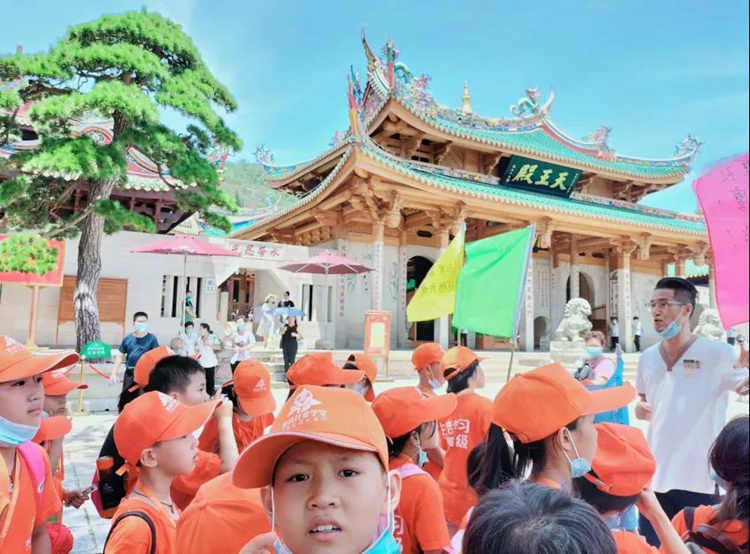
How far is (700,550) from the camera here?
1.27 metres

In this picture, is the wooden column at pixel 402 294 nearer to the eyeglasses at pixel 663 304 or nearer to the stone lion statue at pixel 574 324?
the stone lion statue at pixel 574 324

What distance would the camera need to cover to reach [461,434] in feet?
8.80

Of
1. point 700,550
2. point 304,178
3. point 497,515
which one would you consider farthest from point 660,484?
point 304,178

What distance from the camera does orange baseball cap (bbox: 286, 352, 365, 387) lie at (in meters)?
3.22

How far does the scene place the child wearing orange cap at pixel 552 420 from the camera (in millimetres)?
1525

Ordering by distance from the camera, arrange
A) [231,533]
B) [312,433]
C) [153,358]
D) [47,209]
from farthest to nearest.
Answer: [47,209] → [153,358] → [231,533] → [312,433]

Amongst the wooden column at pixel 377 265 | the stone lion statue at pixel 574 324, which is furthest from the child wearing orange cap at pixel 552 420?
the wooden column at pixel 377 265

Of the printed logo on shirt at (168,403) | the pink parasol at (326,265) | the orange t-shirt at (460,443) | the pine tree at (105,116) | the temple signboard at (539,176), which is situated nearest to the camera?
the printed logo on shirt at (168,403)

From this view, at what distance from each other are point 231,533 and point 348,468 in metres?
0.50

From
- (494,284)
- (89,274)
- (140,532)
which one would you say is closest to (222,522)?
(140,532)

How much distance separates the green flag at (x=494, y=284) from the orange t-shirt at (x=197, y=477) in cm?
183

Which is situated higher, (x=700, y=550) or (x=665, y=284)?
(x=665, y=284)

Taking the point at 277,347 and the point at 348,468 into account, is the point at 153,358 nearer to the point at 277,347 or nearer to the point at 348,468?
the point at 348,468

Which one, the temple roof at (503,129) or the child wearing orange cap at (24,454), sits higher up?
the temple roof at (503,129)
